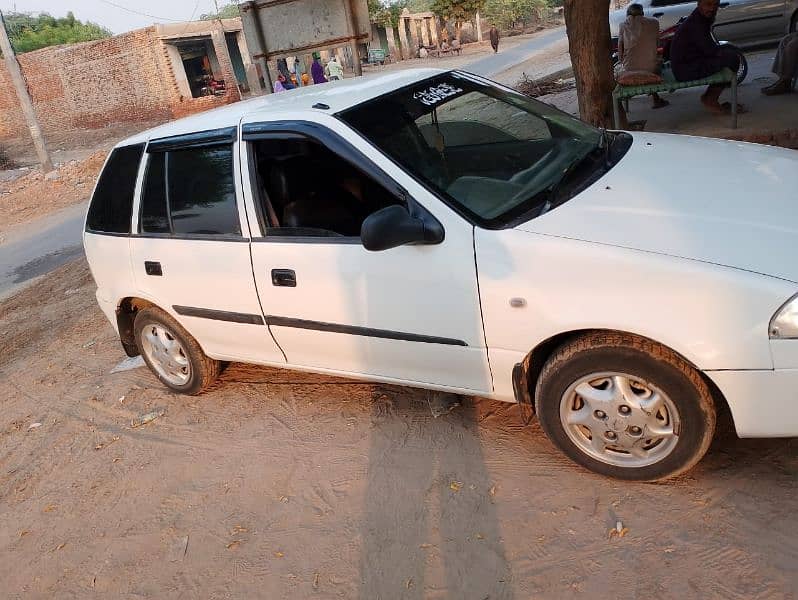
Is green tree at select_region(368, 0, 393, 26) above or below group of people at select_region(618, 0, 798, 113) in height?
above

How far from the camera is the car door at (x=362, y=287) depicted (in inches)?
114

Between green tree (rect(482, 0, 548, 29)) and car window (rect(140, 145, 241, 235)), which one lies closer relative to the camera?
car window (rect(140, 145, 241, 235))

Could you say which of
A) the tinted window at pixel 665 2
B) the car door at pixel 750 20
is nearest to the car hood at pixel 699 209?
the tinted window at pixel 665 2

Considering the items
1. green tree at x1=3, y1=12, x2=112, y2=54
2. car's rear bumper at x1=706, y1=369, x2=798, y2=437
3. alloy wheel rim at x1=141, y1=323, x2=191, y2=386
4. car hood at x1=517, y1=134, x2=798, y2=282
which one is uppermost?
green tree at x1=3, y1=12, x2=112, y2=54

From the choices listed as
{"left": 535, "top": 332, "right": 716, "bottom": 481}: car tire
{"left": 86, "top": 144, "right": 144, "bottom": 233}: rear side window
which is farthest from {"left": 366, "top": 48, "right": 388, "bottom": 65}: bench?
{"left": 535, "top": 332, "right": 716, "bottom": 481}: car tire

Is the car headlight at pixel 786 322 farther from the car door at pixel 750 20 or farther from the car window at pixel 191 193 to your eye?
the car door at pixel 750 20

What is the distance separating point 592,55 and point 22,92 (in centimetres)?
1719

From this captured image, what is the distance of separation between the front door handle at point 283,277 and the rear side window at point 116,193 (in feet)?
4.27

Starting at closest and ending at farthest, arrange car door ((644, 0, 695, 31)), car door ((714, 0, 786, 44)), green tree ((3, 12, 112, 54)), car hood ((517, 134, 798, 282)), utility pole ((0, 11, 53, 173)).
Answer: car hood ((517, 134, 798, 282))
car door ((644, 0, 695, 31))
car door ((714, 0, 786, 44))
utility pole ((0, 11, 53, 173))
green tree ((3, 12, 112, 54))

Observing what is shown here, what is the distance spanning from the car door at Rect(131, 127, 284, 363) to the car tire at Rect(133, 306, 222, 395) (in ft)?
0.54

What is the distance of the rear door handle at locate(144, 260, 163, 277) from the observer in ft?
13.0

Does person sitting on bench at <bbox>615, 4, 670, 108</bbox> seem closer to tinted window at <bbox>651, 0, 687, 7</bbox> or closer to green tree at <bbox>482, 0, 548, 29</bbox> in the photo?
tinted window at <bbox>651, 0, 687, 7</bbox>

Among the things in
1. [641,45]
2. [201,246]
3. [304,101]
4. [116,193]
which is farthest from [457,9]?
[201,246]

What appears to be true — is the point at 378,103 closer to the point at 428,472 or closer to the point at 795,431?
the point at 428,472
